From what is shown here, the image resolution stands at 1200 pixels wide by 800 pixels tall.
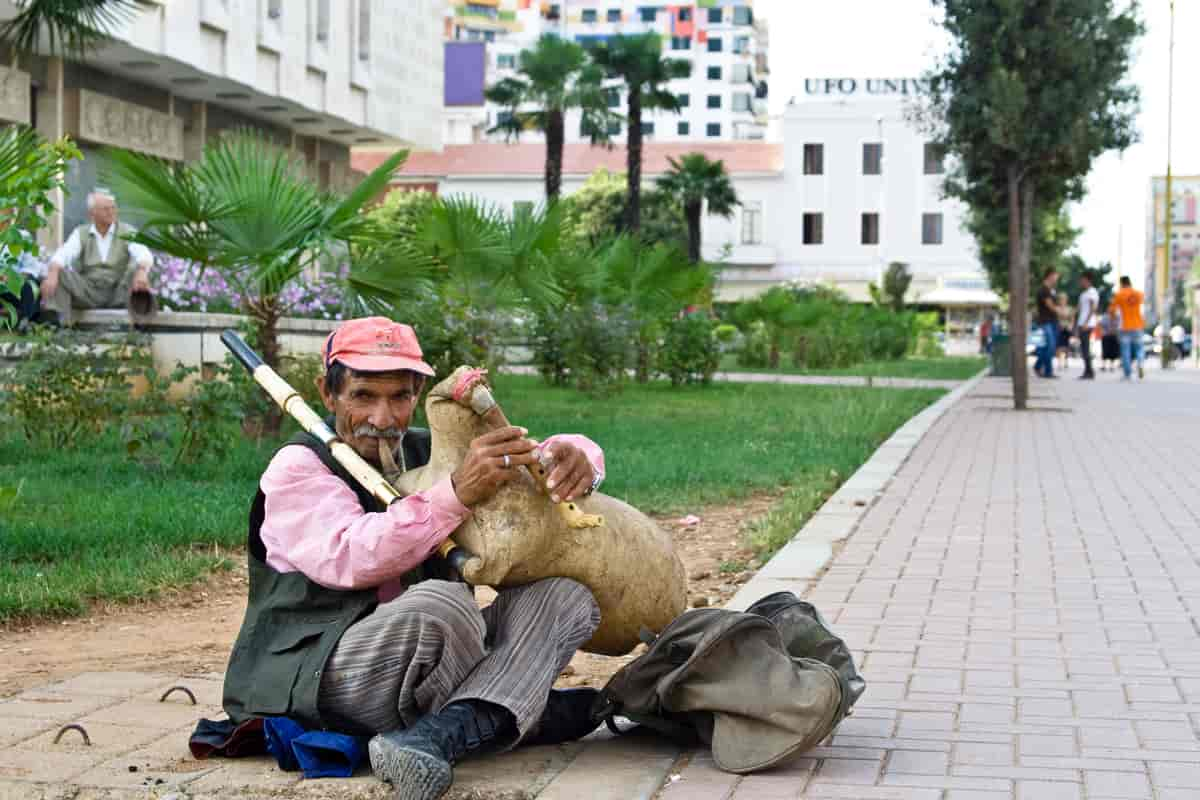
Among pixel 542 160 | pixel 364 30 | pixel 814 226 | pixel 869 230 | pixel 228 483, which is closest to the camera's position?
pixel 228 483

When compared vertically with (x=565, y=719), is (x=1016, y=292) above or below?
above

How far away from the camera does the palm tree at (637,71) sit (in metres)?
45.1

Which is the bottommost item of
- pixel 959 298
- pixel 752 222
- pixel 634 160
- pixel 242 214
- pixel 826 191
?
pixel 242 214

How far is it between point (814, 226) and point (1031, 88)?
193ft

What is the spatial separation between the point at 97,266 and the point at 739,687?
10942 mm

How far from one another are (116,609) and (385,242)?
17.1ft

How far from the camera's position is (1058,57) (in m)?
18.2

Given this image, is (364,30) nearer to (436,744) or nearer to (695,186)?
(695,186)

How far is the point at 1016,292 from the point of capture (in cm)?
1894

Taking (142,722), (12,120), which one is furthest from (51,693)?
(12,120)

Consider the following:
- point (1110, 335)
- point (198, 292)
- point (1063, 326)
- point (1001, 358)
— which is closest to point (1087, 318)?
point (1001, 358)

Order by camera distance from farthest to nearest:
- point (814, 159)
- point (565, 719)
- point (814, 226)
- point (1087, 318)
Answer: point (814, 226)
point (814, 159)
point (1087, 318)
point (565, 719)

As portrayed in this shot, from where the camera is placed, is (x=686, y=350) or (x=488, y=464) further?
(x=686, y=350)

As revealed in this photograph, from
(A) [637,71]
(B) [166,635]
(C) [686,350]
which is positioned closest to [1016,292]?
(C) [686,350]
